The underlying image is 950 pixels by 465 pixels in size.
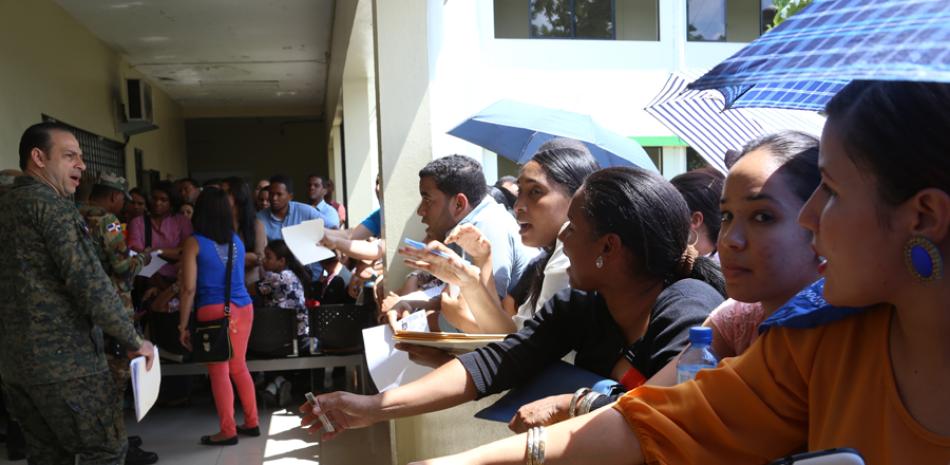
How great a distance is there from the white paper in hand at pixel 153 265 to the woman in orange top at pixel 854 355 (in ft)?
17.4

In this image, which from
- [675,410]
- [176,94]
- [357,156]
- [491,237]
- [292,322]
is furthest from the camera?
[176,94]

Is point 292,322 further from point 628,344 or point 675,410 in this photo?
point 675,410

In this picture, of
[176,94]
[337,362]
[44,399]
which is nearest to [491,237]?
[44,399]

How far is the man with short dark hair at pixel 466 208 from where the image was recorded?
342 cm

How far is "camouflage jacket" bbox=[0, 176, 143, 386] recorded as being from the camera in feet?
11.2

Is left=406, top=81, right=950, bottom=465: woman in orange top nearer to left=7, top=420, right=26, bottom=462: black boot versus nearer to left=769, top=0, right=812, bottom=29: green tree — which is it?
left=769, top=0, right=812, bottom=29: green tree

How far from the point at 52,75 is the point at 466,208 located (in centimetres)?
605

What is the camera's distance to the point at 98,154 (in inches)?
378

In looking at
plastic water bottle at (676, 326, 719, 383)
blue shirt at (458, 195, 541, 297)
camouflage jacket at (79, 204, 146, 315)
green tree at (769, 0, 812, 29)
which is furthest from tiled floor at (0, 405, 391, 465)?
plastic water bottle at (676, 326, 719, 383)

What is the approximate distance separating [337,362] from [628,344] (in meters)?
4.58

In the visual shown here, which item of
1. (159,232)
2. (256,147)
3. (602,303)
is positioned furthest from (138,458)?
(256,147)

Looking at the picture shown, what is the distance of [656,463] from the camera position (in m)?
1.25

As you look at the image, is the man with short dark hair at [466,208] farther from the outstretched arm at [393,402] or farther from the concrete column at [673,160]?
the concrete column at [673,160]

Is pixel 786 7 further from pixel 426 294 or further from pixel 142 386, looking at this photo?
pixel 142 386
